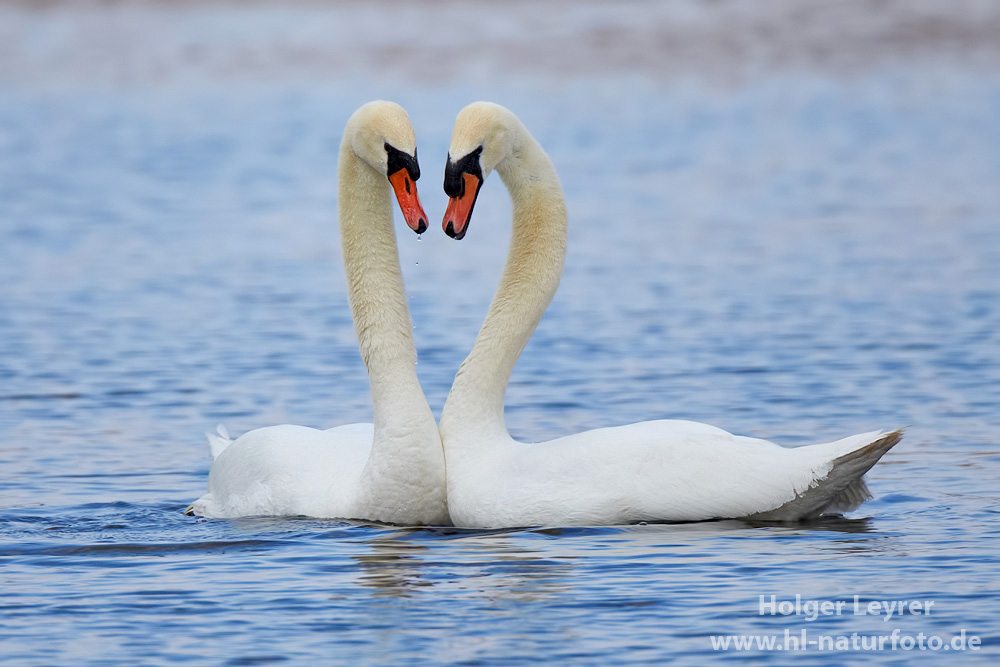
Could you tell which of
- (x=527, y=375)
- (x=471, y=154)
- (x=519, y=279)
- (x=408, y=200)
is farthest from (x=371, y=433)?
(x=527, y=375)

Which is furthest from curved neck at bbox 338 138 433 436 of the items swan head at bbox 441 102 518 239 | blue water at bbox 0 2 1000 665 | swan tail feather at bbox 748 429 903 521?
swan tail feather at bbox 748 429 903 521

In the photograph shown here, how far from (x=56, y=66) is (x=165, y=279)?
104ft

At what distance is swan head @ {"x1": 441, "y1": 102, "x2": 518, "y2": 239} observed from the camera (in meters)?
8.00

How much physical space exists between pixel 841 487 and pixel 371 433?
8.17 feet

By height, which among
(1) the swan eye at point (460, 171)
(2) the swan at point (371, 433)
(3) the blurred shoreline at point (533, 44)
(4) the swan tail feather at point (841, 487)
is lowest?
(4) the swan tail feather at point (841, 487)

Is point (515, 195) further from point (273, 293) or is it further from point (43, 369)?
point (273, 293)

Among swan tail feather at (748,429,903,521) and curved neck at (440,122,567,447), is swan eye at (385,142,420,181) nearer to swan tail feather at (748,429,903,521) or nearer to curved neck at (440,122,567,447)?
curved neck at (440,122,567,447)

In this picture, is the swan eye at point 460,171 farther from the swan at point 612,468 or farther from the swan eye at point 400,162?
the swan eye at point 400,162

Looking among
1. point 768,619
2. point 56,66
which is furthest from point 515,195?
point 56,66

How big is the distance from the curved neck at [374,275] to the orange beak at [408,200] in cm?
43

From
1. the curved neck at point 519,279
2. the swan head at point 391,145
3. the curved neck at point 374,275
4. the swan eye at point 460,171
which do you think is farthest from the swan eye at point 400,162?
the curved neck at point 519,279

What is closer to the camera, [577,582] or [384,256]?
[577,582]

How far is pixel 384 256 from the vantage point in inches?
342

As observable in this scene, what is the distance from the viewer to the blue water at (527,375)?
22.4 feet
